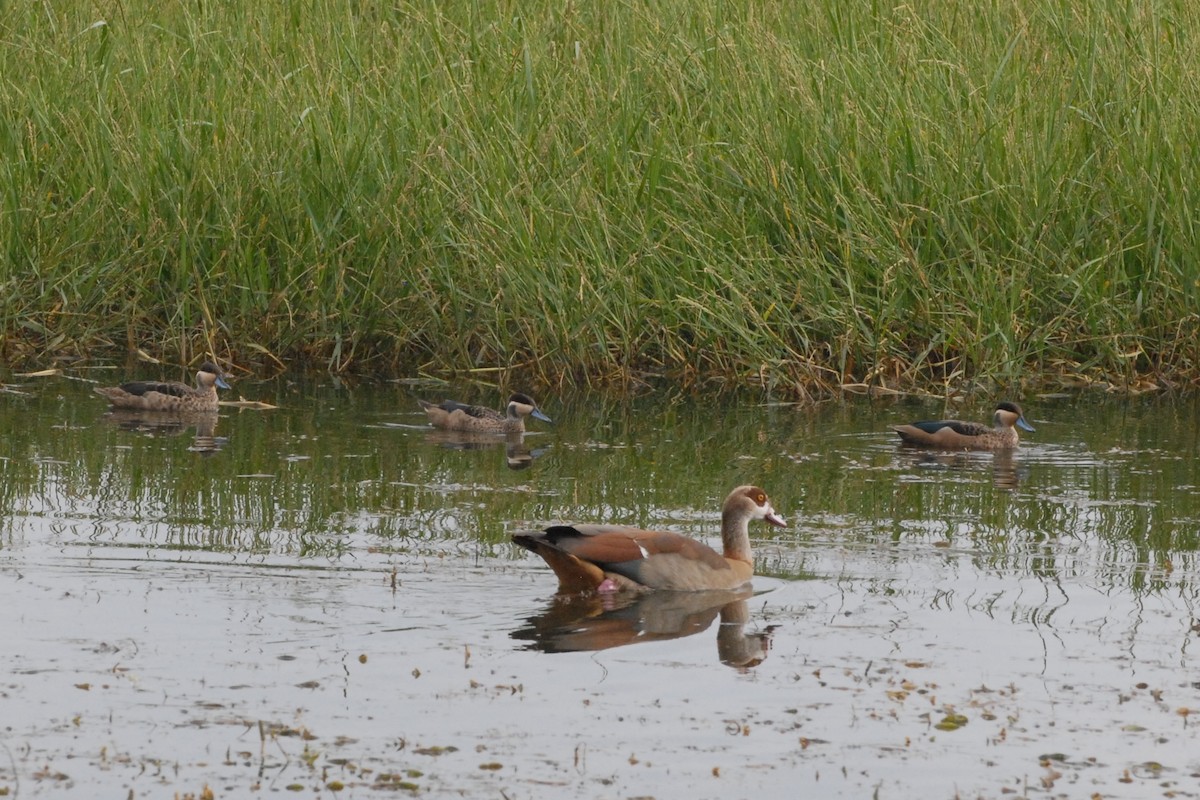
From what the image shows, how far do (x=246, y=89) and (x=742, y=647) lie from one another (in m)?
9.79

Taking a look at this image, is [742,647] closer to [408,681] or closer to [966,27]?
[408,681]

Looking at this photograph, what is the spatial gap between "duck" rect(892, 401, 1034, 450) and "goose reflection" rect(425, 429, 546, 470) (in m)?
2.49

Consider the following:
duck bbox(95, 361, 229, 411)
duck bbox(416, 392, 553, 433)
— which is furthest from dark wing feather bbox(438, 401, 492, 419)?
duck bbox(95, 361, 229, 411)

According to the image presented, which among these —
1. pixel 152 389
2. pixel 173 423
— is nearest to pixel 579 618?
pixel 173 423

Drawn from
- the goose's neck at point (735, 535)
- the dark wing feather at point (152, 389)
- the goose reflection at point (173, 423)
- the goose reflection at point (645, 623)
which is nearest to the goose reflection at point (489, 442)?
the goose reflection at point (173, 423)

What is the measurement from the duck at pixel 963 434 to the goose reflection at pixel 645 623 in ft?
13.0

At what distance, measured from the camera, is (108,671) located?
7992 mm

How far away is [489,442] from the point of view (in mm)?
14094

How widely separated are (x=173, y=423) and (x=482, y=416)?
2171mm

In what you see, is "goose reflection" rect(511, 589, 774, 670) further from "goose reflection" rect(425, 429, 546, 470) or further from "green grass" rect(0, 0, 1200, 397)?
"green grass" rect(0, 0, 1200, 397)

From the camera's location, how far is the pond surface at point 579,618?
708 centimetres

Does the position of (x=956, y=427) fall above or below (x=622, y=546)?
above

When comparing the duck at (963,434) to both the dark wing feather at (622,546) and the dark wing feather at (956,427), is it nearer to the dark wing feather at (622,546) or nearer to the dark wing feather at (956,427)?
the dark wing feather at (956,427)

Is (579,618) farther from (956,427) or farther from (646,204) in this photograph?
(646,204)
